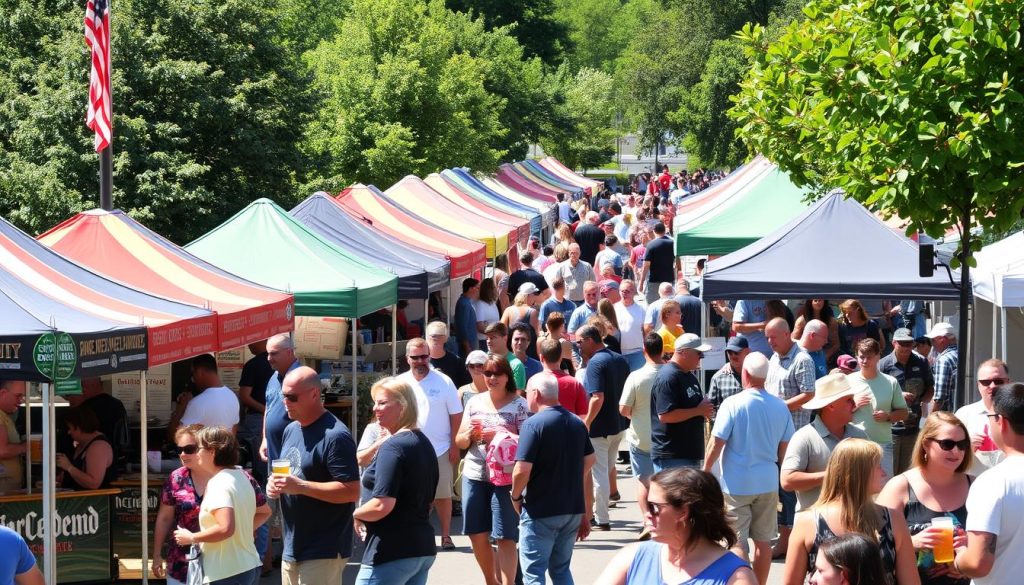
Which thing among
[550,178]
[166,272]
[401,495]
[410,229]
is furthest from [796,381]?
[550,178]

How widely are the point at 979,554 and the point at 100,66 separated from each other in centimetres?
1212

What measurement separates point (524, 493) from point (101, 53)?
9.29 m

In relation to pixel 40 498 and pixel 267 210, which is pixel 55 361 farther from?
pixel 267 210

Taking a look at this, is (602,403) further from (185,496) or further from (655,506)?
(655,506)

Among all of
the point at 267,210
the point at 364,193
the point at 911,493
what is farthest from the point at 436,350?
the point at 364,193

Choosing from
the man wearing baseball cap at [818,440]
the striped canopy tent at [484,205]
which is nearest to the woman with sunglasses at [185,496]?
the man wearing baseball cap at [818,440]

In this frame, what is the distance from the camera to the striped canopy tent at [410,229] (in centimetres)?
1670

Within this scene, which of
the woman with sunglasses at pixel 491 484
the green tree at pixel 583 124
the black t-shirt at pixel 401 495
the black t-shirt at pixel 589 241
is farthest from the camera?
the green tree at pixel 583 124

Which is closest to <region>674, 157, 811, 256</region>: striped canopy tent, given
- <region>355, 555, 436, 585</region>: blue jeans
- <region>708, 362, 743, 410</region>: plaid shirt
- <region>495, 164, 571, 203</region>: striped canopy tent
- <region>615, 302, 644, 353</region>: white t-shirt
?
<region>615, 302, 644, 353</region>: white t-shirt

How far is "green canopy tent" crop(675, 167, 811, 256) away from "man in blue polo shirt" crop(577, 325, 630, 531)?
4475mm

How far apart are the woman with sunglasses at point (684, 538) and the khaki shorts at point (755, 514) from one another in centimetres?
422

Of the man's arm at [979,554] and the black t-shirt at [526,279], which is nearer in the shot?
the man's arm at [979,554]

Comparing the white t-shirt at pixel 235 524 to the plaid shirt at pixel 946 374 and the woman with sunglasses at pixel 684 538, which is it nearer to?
the woman with sunglasses at pixel 684 538

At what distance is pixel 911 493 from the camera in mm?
5703
